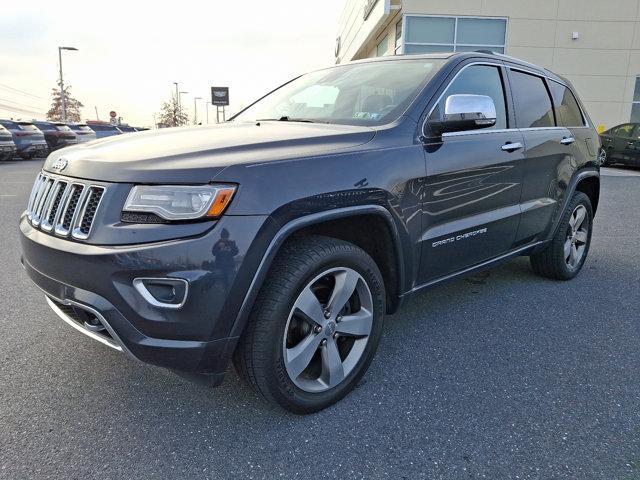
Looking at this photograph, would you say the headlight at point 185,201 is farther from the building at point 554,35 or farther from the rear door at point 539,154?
the building at point 554,35

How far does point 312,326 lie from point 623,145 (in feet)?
53.5

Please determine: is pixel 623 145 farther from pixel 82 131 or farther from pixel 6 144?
pixel 82 131

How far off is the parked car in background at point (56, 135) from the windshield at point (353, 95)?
69.5 ft

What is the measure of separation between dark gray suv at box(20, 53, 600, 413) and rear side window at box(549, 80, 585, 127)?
914mm

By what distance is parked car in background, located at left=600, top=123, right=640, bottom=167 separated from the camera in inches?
597

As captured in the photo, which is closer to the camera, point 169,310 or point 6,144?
point 169,310

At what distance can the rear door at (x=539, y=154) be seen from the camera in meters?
3.66

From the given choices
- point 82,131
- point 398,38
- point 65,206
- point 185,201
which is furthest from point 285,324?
point 82,131

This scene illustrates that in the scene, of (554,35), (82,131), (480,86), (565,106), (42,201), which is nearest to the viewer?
(42,201)

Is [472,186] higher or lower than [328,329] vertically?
higher

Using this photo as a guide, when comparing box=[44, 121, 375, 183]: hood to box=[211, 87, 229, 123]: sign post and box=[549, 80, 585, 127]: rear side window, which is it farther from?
box=[211, 87, 229, 123]: sign post

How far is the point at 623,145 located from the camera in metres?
15.4

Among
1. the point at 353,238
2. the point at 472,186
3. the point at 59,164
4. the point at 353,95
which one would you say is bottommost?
the point at 353,238

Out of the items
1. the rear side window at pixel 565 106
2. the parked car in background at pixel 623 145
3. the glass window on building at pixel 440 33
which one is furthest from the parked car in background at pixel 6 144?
the parked car in background at pixel 623 145
